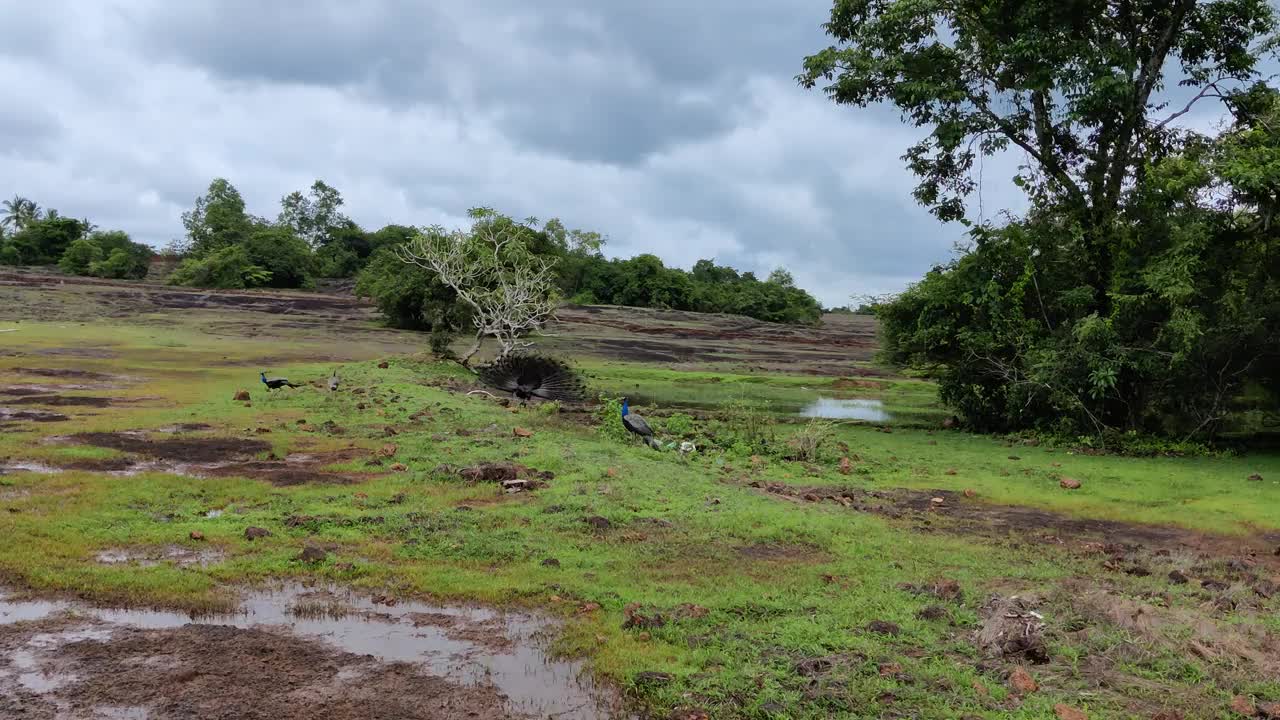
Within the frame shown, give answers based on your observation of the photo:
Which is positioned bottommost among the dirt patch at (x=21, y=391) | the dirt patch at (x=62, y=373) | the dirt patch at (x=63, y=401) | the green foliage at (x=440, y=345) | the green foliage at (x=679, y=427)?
the dirt patch at (x=62, y=373)

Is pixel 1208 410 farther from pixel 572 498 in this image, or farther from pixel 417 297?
pixel 417 297

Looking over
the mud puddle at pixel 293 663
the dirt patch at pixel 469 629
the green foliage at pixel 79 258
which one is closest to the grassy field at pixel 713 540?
the mud puddle at pixel 293 663

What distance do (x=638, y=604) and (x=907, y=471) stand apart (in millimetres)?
10092

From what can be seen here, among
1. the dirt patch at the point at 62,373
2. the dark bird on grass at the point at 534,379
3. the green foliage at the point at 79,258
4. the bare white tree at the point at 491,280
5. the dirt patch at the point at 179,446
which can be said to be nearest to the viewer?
the dirt patch at the point at 179,446

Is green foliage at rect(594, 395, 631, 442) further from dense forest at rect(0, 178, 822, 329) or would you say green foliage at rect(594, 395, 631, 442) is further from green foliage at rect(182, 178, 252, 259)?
green foliage at rect(182, 178, 252, 259)

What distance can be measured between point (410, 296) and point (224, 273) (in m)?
28.7

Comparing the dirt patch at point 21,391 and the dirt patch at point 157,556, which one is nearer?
the dirt patch at point 157,556

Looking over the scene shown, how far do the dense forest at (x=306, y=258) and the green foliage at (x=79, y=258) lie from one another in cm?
8

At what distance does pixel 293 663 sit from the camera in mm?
6406

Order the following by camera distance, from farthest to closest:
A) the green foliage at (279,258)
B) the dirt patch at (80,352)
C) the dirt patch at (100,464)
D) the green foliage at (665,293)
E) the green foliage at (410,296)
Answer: the green foliage at (665,293), the green foliage at (279,258), the green foliage at (410,296), the dirt patch at (80,352), the dirt patch at (100,464)

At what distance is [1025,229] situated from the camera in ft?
73.6

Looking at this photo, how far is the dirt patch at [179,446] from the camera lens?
14312 millimetres

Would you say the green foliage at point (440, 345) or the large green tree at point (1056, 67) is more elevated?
the large green tree at point (1056, 67)

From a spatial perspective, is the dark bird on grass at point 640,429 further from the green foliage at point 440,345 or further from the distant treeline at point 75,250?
the distant treeline at point 75,250
